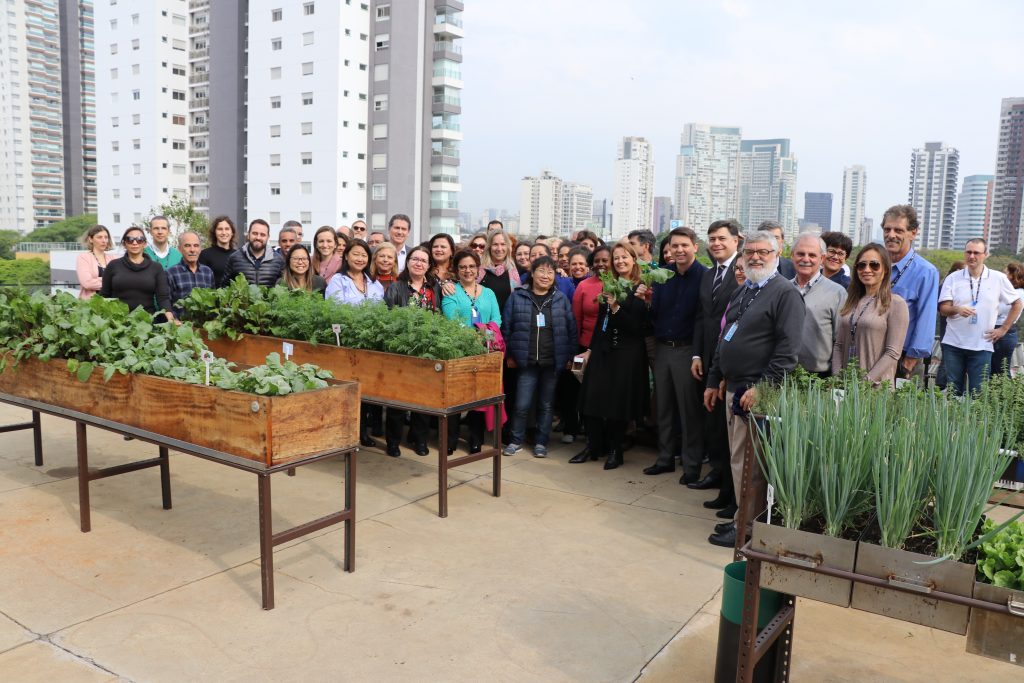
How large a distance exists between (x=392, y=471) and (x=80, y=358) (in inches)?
88.2

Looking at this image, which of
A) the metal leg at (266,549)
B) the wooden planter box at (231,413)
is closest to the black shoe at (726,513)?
the wooden planter box at (231,413)

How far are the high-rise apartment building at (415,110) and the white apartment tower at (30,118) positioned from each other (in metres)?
68.8

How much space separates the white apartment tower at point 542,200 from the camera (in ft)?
295

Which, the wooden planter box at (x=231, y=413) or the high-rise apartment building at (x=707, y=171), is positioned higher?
the high-rise apartment building at (x=707, y=171)

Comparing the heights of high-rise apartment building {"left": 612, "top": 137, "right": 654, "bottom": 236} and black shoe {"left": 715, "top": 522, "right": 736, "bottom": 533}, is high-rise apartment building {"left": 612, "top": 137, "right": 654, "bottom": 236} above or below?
above

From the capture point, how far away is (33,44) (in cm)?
9944

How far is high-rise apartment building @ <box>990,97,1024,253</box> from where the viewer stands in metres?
25.5

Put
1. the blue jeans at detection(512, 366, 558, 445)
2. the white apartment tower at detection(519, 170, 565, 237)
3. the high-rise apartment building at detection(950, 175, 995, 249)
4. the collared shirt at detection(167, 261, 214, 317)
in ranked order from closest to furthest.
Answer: the blue jeans at detection(512, 366, 558, 445), the collared shirt at detection(167, 261, 214, 317), the high-rise apartment building at detection(950, 175, 995, 249), the white apartment tower at detection(519, 170, 565, 237)

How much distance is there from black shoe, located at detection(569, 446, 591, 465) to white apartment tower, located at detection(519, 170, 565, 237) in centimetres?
8263

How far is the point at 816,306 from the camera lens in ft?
14.8

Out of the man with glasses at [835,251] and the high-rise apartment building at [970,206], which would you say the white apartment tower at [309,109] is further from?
the man with glasses at [835,251]


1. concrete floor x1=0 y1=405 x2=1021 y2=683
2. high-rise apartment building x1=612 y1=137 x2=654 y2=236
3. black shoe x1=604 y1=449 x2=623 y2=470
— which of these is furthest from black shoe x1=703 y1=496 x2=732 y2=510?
high-rise apartment building x1=612 y1=137 x2=654 y2=236

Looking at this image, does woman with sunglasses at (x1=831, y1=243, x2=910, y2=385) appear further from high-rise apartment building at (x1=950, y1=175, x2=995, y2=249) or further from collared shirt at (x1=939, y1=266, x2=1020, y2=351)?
high-rise apartment building at (x1=950, y1=175, x2=995, y2=249)

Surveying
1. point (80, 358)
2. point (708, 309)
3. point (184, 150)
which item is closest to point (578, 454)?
point (708, 309)
